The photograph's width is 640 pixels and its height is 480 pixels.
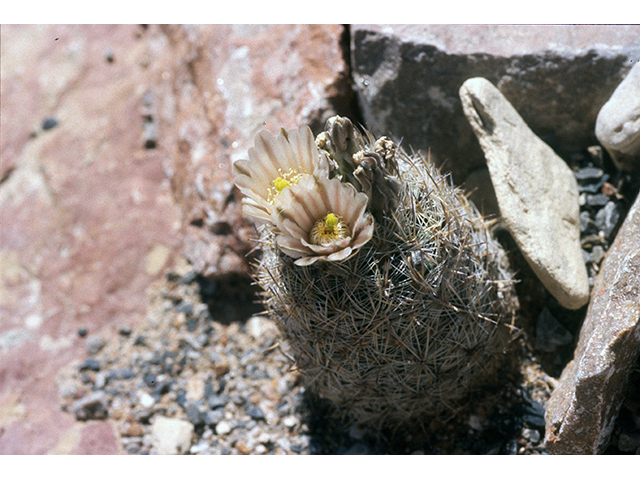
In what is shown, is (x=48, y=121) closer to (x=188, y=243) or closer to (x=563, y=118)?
(x=188, y=243)

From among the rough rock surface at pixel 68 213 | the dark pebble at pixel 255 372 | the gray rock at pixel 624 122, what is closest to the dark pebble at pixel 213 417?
the dark pebble at pixel 255 372

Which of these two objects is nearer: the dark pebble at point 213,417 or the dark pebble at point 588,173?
the dark pebble at point 588,173

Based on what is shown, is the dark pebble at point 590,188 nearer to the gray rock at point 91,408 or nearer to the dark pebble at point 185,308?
the dark pebble at point 185,308

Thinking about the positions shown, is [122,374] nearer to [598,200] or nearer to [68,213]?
[68,213]

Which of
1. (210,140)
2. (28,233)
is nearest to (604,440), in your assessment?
(210,140)

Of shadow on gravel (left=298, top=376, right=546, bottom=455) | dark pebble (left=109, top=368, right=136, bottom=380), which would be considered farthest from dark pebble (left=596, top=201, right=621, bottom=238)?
dark pebble (left=109, top=368, right=136, bottom=380)

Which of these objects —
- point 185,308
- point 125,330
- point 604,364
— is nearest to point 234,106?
point 185,308
